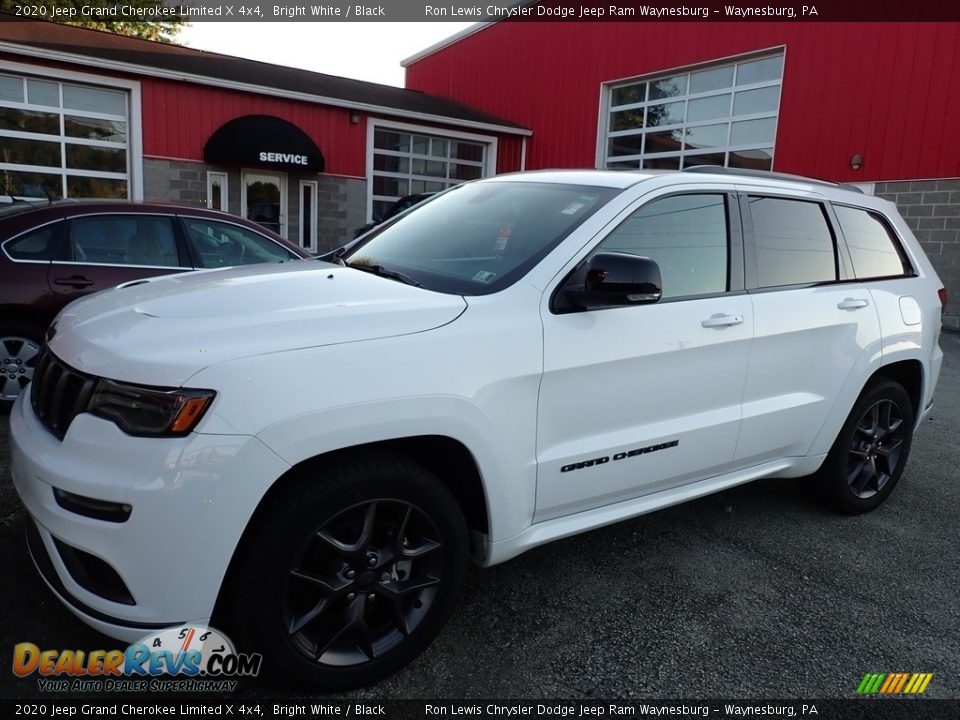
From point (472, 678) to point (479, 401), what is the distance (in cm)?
99


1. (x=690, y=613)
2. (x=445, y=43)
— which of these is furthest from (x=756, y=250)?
(x=445, y=43)

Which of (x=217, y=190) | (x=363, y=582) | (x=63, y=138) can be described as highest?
(x=63, y=138)

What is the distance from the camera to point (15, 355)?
522 centimetres

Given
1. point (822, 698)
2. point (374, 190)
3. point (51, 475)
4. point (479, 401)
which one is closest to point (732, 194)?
point (479, 401)

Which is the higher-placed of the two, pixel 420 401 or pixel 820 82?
pixel 820 82

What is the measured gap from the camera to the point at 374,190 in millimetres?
17406

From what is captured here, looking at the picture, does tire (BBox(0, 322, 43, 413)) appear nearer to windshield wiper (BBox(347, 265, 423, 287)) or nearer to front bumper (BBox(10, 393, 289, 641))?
windshield wiper (BBox(347, 265, 423, 287))

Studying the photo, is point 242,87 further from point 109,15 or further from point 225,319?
point 109,15

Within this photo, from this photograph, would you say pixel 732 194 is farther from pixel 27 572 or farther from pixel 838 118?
pixel 838 118

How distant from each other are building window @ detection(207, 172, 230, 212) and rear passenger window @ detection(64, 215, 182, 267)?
9.76 meters

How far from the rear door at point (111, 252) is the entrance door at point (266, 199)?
1000 centimetres

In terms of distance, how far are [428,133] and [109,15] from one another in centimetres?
1779

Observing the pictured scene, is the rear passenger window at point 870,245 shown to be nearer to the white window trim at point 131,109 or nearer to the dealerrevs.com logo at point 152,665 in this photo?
the dealerrevs.com logo at point 152,665

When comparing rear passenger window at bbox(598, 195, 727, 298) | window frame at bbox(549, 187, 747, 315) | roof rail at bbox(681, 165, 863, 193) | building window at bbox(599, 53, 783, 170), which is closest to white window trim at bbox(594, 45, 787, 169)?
building window at bbox(599, 53, 783, 170)
